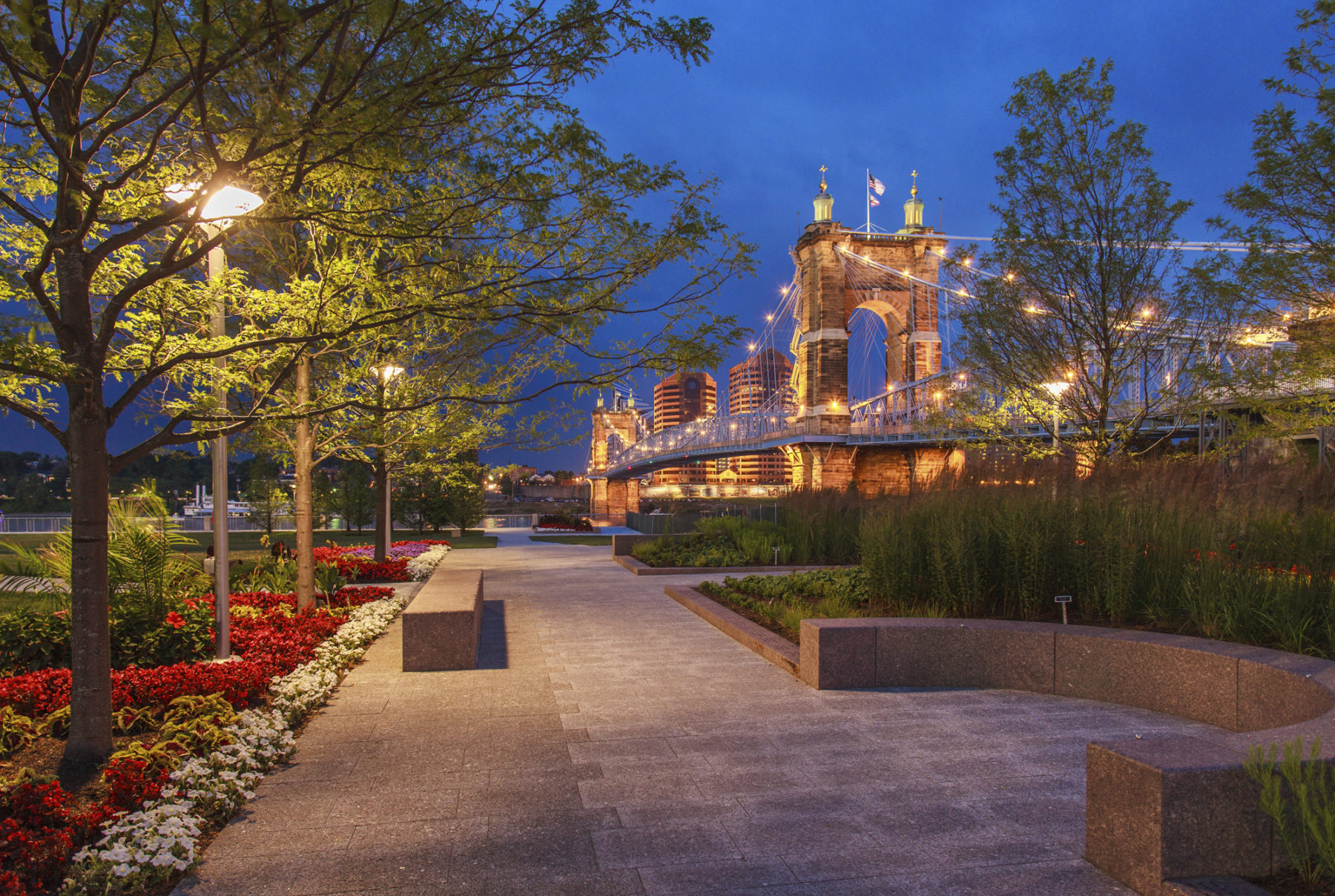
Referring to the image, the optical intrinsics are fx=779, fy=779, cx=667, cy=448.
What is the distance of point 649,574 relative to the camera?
14633 millimetres

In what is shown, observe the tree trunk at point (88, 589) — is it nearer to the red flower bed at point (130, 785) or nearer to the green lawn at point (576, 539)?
the red flower bed at point (130, 785)

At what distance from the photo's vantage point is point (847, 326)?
48594 mm

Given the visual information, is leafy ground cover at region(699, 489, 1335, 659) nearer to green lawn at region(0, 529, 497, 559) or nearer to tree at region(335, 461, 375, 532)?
green lawn at region(0, 529, 497, 559)

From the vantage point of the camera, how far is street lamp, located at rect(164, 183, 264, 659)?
484 cm

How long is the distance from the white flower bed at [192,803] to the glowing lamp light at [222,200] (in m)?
2.90

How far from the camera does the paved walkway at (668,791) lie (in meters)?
3.36

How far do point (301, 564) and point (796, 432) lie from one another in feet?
124

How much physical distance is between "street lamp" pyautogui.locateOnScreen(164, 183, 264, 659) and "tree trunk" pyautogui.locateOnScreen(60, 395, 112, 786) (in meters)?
0.90

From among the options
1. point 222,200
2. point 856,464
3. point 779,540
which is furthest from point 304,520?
point 856,464

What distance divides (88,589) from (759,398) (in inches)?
2651

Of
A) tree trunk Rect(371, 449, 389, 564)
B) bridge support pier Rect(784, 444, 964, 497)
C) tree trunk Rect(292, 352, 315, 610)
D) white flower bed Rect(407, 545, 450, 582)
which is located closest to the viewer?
tree trunk Rect(292, 352, 315, 610)

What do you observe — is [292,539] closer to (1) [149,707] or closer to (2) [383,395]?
(2) [383,395]

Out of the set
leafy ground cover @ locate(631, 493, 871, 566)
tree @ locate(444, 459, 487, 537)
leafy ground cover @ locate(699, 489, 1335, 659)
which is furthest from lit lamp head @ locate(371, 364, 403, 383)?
tree @ locate(444, 459, 487, 537)

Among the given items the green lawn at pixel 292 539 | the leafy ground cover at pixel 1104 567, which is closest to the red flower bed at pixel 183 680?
the leafy ground cover at pixel 1104 567
